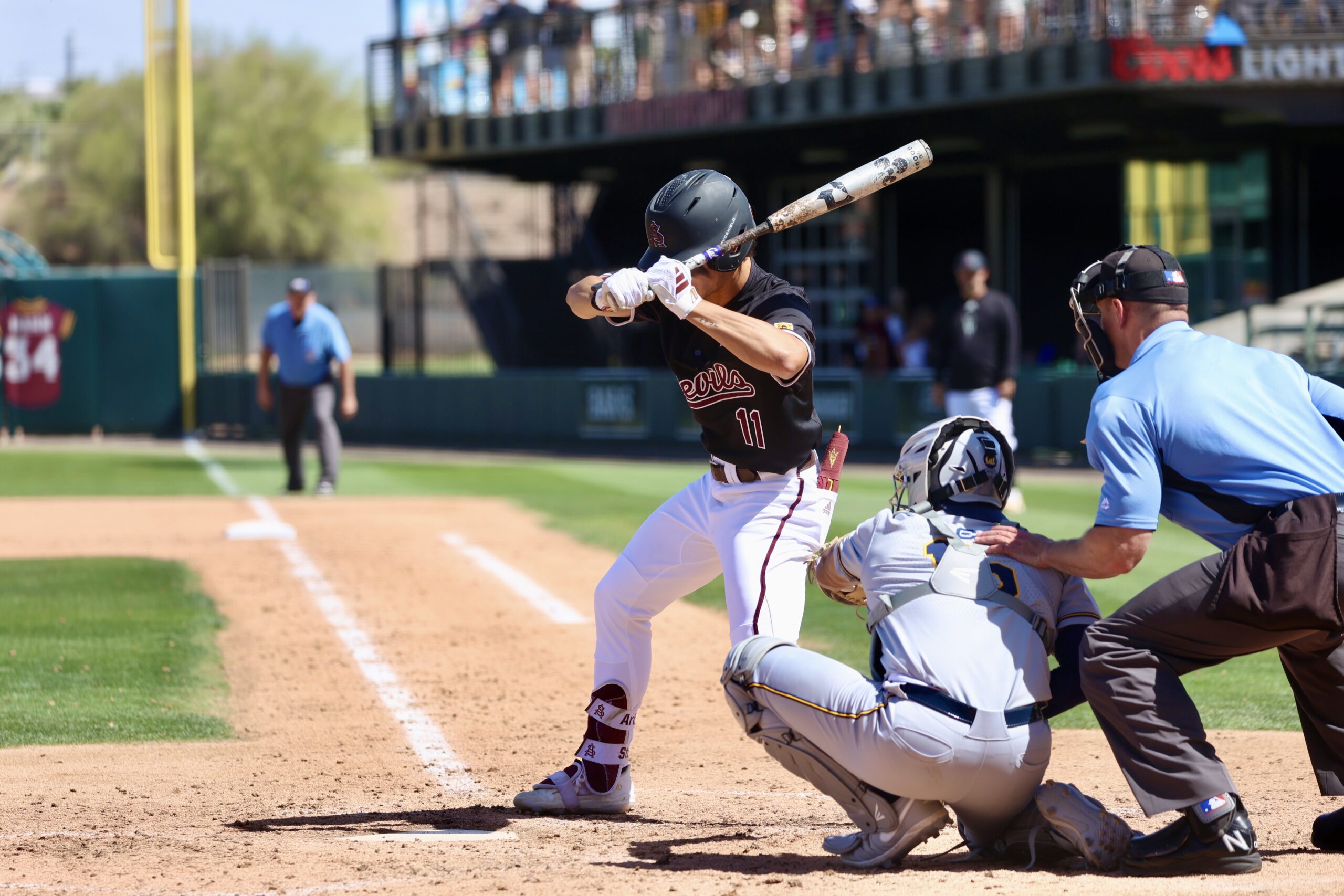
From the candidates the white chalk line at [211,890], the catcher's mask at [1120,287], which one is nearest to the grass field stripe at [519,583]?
the white chalk line at [211,890]

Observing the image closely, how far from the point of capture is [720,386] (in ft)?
14.8

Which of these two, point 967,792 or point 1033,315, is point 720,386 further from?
point 1033,315

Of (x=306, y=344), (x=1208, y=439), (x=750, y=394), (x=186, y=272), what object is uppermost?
(x=186, y=272)

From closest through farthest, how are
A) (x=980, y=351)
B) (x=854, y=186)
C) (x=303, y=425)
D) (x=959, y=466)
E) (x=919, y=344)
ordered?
(x=959, y=466), (x=854, y=186), (x=980, y=351), (x=303, y=425), (x=919, y=344)

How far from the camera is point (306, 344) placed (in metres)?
14.5

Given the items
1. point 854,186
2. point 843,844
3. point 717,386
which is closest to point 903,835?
point 843,844

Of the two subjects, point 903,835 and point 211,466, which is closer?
point 903,835

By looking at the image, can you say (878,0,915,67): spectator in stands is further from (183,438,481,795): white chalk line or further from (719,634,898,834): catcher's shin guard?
(719,634,898,834): catcher's shin guard

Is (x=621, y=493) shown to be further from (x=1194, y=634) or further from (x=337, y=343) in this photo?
(x=1194, y=634)

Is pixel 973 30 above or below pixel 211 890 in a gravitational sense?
above

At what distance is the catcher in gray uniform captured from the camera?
3.79 meters

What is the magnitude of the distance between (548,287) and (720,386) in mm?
25245

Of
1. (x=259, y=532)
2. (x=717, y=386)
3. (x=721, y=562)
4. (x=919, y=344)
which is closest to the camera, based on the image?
(x=717, y=386)

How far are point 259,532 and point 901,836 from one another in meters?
8.67
